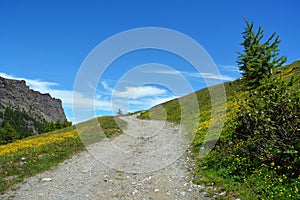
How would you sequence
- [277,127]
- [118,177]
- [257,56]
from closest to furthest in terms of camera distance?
[277,127], [118,177], [257,56]

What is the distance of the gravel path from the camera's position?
10.7 meters

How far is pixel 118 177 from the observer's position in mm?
12719

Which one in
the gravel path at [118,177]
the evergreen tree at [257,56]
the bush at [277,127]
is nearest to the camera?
the bush at [277,127]

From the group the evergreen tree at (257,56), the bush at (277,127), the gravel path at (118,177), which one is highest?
the evergreen tree at (257,56)

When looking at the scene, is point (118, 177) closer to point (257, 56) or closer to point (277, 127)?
point (277, 127)

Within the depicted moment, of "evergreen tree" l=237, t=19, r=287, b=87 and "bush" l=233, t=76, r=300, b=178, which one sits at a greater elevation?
"evergreen tree" l=237, t=19, r=287, b=87

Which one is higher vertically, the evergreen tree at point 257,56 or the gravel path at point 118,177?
the evergreen tree at point 257,56

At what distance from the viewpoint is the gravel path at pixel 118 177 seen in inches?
421

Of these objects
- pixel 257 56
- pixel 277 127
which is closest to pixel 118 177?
pixel 277 127

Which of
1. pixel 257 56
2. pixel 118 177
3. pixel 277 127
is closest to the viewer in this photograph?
pixel 277 127

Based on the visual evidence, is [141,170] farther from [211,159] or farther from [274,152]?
[274,152]

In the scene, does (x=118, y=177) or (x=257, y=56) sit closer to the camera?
(x=118, y=177)

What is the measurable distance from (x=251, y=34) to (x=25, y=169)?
70.4 feet

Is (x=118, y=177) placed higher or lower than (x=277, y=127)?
lower
